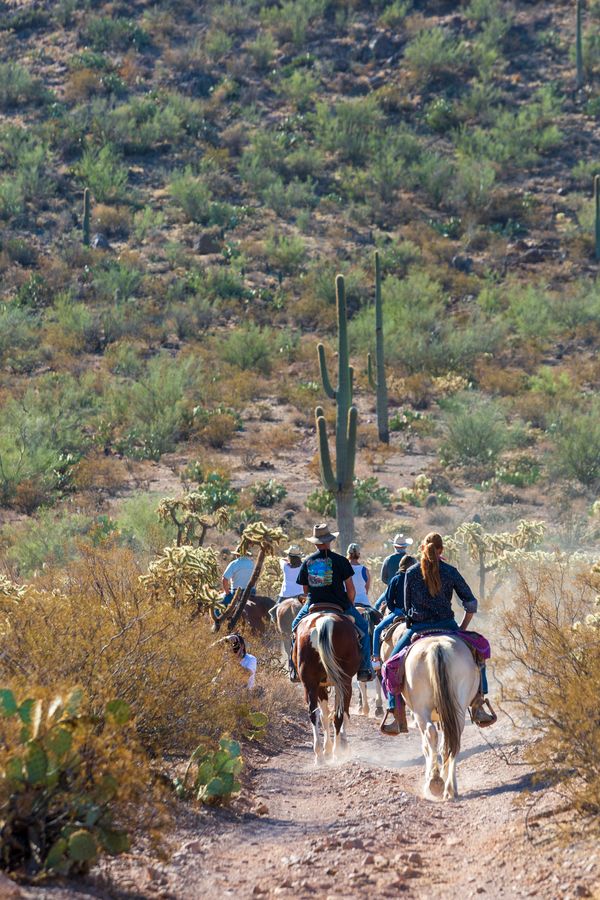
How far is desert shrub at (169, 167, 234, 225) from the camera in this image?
46750mm

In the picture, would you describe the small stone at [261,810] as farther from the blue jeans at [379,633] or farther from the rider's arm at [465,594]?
the blue jeans at [379,633]

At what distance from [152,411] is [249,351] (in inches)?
244

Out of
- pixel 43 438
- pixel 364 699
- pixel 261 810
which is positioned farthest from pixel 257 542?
pixel 43 438

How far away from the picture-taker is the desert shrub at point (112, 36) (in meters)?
58.2

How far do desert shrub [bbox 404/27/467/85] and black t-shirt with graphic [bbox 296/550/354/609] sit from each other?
48.4 meters

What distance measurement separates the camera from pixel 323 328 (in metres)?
40.2

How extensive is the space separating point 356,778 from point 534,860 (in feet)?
10.8

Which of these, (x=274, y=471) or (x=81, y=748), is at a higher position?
(x=81, y=748)

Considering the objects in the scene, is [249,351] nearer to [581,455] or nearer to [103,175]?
[581,455]

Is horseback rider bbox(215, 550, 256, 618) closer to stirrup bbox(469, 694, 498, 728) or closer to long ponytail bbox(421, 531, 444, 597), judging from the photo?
long ponytail bbox(421, 531, 444, 597)

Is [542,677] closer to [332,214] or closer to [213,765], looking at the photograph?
[213,765]

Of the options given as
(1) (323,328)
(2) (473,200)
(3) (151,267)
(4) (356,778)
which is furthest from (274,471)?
(2) (473,200)

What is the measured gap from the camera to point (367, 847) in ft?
24.6

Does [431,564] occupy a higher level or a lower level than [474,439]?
higher
